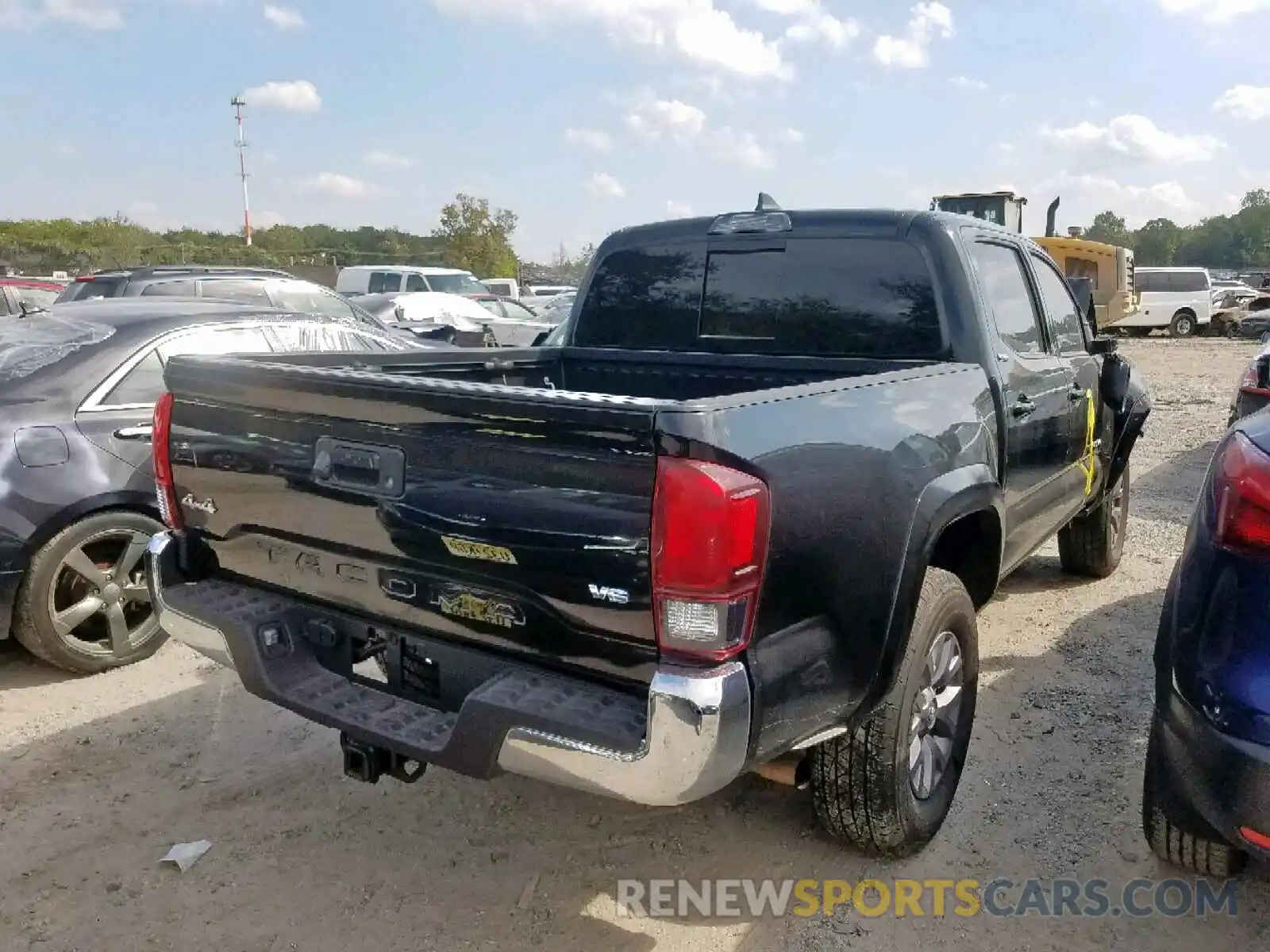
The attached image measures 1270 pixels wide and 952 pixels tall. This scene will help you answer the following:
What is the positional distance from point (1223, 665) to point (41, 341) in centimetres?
493

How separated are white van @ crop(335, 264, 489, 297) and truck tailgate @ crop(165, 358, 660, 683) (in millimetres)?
18782

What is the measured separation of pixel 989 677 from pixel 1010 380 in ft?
5.06

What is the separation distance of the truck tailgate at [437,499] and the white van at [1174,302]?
95.1ft

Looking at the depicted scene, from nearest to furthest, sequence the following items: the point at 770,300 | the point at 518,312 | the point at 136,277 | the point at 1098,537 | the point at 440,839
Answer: the point at 440,839 < the point at 770,300 < the point at 1098,537 < the point at 136,277 < the point at 518,312

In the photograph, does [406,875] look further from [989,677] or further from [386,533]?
[989,677]

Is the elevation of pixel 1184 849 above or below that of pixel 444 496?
below

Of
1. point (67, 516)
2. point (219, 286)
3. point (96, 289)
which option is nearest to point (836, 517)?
point (67, 516)

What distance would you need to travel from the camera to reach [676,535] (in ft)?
6.88

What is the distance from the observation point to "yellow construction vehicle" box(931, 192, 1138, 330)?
22.2 meters

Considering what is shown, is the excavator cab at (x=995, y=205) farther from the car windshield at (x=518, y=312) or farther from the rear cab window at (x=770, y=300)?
the rear cab window at (x=770, y=300)

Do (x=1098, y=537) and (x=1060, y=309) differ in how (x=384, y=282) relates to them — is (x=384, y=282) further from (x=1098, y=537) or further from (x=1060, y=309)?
(x=1060, y=309)

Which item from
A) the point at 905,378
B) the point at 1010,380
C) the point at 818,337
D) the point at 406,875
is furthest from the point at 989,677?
the point at 406,875

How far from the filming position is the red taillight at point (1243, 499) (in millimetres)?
2160

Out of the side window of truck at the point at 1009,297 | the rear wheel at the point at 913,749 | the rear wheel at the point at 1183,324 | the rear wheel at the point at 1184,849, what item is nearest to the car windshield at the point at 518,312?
the side window of truck at the point at 1009,297
